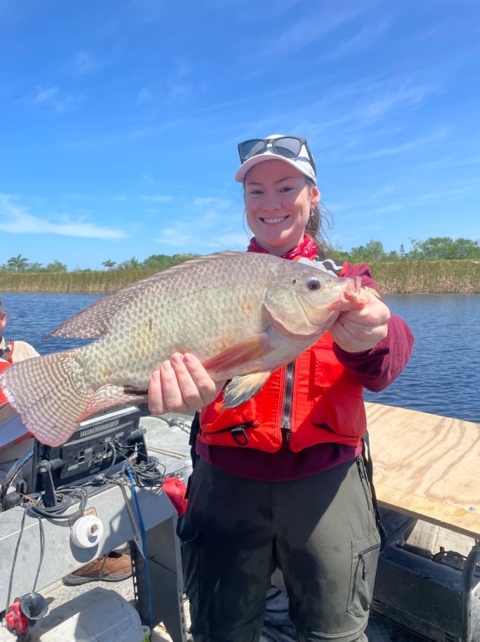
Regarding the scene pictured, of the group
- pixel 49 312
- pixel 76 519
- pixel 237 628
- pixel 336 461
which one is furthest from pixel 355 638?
pixel 49 312

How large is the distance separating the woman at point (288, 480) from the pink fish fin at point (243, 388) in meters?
0.09

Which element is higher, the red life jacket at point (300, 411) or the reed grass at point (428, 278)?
the reed grass at point (428, 278)

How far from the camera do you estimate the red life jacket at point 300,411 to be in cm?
219

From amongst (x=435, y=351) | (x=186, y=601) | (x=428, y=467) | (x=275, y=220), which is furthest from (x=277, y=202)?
(x=435, y=351)

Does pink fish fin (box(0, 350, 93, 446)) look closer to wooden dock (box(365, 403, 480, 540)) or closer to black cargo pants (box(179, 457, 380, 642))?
black cargo pants (box(179, 457, 380, 642))

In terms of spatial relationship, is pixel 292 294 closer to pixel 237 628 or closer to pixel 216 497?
pixel 216 497

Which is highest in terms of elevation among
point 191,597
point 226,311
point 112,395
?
point 226,311

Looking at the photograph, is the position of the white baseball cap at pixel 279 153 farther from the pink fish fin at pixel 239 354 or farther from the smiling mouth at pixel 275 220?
the pink fish fin at pixel 239 354

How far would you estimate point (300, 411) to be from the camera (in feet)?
7.34

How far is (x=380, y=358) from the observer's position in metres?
2.03

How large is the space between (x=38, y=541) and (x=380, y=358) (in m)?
1.81

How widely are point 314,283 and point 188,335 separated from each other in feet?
1.82

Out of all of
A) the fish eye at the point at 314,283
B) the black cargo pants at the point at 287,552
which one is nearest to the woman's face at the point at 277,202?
the fish eye at the point at 314,283

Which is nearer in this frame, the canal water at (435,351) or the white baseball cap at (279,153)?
the white baseball cap at (279,153)
